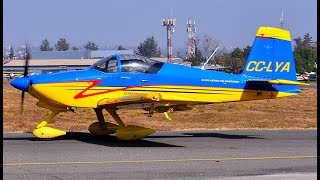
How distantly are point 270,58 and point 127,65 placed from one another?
13.0 ft

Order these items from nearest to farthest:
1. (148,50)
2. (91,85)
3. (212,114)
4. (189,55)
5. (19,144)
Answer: (19,144) → (91,85) → (212,114) → (189,55) → (148,50)

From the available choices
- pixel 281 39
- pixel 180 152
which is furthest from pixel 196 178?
pixel 281 39

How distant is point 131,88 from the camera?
1711cm

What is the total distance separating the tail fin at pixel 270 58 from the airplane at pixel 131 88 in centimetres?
22

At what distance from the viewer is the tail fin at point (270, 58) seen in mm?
18703

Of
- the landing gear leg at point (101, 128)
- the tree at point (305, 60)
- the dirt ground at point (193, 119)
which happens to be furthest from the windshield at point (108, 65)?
the tree at point (305, 60)

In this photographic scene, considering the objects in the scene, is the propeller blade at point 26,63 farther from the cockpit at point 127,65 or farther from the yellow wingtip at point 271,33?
the yellow wingtip at point 271,33

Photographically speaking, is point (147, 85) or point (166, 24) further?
point (166, 24)

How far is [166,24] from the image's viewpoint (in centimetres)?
12375

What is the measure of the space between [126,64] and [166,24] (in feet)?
351

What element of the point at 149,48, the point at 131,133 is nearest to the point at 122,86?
the point at 131,133

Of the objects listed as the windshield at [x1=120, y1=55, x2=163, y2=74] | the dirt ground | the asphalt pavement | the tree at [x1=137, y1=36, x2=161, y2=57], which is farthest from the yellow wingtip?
the tree at [x1=137, y1=36, x2=161, y2=57]

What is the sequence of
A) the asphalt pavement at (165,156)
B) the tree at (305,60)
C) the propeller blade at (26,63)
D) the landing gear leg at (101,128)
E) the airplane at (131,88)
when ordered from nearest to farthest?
the asphalt pavement at (165,156), the airplane at (131,88), the propeller blade at (26,63), the landing gear leg at (101,128), the tree at (305,60)

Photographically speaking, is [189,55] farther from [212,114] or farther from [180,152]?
[180,152]
